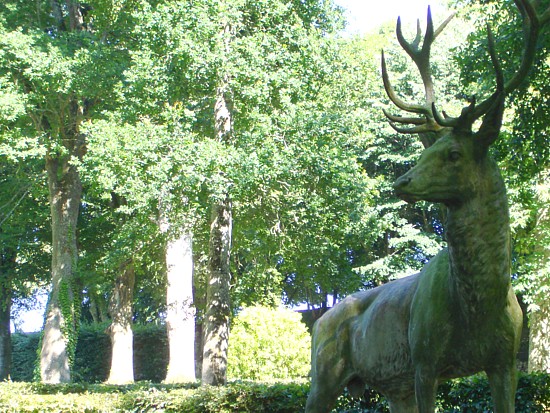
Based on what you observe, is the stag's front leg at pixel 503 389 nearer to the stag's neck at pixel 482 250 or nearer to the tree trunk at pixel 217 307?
the stag's neck at pixel 482 250

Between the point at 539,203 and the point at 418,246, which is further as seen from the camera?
the point at 418,246

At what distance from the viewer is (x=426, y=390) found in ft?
15.0

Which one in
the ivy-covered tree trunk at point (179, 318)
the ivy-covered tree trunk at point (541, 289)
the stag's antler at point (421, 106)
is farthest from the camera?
the ivy-covered tree trunk at point (179, 318)

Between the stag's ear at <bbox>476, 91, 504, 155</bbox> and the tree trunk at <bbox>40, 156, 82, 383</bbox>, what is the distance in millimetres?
17594

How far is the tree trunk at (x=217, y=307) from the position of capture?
1399 cm

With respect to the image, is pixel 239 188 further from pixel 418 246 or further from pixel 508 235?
pixel 418 246

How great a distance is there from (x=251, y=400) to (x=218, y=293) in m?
4.78

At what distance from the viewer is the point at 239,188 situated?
13383mm

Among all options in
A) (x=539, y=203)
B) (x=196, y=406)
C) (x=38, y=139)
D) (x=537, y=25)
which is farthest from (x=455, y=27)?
(x=537, y=25)

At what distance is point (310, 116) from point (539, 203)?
18.5ft

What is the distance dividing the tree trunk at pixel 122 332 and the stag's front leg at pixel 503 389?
17458 millimetres

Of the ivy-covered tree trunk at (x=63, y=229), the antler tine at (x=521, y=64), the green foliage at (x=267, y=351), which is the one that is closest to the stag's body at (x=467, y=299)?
the antler tine at (x=521, y=64)

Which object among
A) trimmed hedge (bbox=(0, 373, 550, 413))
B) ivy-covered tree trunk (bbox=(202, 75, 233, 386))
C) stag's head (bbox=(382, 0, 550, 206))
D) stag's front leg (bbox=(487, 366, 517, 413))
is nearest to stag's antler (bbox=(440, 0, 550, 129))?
stag's head (bbox=(382, 0, 550, 206))

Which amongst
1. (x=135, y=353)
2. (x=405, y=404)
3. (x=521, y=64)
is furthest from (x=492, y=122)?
(x=135, y=353)
